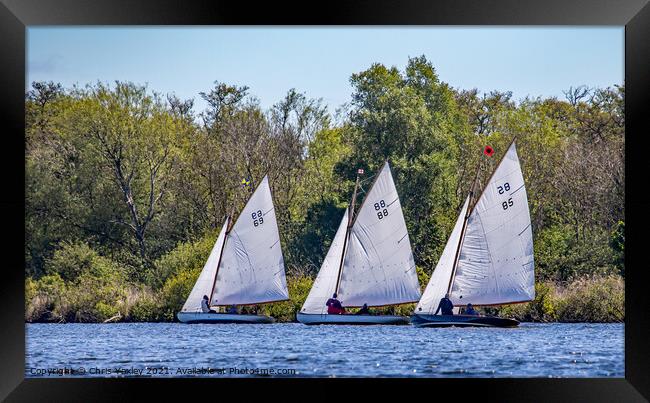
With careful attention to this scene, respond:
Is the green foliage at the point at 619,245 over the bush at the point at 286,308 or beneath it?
over

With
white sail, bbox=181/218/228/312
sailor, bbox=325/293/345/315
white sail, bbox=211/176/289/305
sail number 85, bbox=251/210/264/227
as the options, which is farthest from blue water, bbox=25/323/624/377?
sail number 85, bbox=251/210/264/227

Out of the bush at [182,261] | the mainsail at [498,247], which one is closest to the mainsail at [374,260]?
the mainsail at [498,247]

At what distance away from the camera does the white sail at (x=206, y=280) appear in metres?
40.9

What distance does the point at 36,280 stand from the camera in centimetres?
4556

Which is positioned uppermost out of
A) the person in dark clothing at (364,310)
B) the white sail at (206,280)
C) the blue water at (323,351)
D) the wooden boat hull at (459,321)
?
the white sail at (206,280)

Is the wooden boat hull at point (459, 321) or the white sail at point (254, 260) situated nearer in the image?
the wooden boat hull at point (459, 321)

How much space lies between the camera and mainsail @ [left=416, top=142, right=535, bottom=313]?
35.4m

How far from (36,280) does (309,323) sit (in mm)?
10529

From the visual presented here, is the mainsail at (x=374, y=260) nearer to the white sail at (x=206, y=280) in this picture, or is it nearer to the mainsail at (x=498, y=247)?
the mainsail at (x=498, y=247)

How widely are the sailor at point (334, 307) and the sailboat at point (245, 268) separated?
1.39 m

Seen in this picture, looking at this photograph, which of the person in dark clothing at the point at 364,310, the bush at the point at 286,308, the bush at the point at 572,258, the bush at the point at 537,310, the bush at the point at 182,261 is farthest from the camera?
the bush at the point at 182,261

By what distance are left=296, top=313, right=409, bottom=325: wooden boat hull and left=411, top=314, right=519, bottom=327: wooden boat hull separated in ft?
7.76

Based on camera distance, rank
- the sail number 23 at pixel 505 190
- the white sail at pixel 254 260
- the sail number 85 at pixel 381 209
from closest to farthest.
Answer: the sail number 23 at pixel 505 190
the sail number 85 at pixel 381 209
the white sail at pixel 254 260

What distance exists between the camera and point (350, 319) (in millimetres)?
40312
